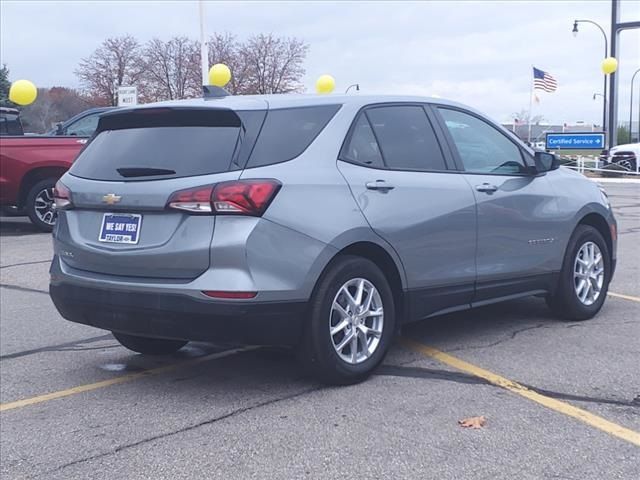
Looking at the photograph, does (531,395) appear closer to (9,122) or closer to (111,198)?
(111,198)

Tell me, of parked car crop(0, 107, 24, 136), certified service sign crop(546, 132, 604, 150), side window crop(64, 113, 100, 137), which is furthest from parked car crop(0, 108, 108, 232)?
certified service sign crop(546, 132, 604, 150)

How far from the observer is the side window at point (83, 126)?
1579 cm

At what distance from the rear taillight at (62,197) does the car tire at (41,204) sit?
865 centimetres

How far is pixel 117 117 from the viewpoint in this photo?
5.27 meters

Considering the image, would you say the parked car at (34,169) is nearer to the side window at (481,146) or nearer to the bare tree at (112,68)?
the side window at (481,146)

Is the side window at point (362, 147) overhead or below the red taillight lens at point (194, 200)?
overhead

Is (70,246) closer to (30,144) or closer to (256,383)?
(256,383)

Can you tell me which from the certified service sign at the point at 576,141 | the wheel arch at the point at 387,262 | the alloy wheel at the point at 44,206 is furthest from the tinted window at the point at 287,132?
the certified service sign at the point at 576,141

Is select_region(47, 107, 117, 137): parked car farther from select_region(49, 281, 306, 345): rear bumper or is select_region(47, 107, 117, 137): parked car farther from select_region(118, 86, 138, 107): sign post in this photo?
select_region(49, 281, 306, 345): rear bumper

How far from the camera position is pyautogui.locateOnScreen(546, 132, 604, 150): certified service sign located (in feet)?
98.9

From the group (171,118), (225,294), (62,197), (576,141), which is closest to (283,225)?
(225,294)

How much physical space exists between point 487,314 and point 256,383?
265cm

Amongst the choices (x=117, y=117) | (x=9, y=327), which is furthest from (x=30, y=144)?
(x=117, y=117)

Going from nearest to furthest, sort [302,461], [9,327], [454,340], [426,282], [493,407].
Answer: [302,461]
[493,407]
[426,282]
[454,340]
[9,327]
